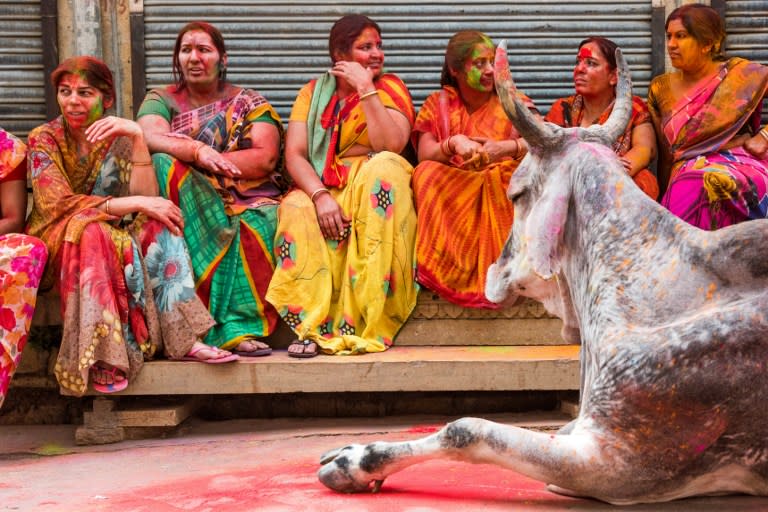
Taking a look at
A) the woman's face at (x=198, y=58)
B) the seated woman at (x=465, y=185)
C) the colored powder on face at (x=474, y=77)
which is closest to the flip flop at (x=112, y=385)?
the seated woman at (x=465, y=185)

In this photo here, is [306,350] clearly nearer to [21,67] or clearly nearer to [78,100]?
[78,100]

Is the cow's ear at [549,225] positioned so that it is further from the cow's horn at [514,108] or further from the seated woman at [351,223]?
the seated woman at [351,223]

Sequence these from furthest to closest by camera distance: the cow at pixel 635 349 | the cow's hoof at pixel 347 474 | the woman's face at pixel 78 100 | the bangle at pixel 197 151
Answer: the bangle at pixel 197 151 → the woman's face at pixel 78 100 → the cow's hoof at pixel 347 474 → the cow at pixel 635 349

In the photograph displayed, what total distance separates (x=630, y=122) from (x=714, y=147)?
1.35 feet

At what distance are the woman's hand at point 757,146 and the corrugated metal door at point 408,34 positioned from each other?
111 cm

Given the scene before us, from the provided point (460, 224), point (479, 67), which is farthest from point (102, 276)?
point (479, 67)

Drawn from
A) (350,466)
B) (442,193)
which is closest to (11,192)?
(442,193)

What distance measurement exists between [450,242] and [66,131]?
187 cm

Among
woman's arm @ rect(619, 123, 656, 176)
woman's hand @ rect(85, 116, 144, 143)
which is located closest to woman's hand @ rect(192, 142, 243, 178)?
woman's hand @ rect(85, 116, 144, 143)

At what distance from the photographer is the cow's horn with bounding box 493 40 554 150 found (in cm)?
331

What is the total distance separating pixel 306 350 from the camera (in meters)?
5.20

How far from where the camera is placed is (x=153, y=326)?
518 cm

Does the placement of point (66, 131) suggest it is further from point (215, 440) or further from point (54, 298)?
point (215, 440)

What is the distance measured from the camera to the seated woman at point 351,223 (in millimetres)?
5367
